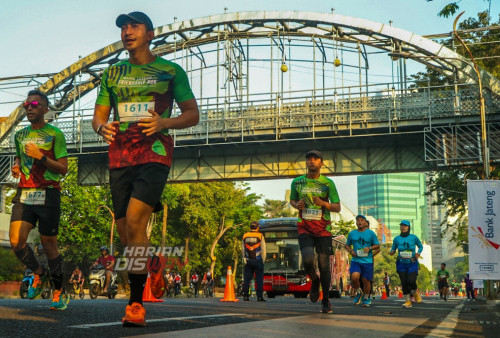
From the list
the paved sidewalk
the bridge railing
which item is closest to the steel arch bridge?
the bridge railing

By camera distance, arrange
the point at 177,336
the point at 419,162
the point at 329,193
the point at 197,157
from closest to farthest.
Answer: the point at 177,336, the point at 329,193, the point at 419,162, the point at 197,157

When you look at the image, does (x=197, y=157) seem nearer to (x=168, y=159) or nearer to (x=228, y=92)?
(x=228, y=92)

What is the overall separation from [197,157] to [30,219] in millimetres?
28775

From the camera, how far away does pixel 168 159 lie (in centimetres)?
529

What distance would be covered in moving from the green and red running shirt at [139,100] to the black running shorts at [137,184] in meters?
0.05

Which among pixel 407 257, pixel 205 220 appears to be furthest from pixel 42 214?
pixel 205 220

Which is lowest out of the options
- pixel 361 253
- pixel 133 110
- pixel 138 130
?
pixel 361 253

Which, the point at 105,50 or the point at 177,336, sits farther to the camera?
the point at 105,50

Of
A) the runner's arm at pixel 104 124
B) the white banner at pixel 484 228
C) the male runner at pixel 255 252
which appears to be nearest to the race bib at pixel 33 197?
the runner's arm at pixel 104 124

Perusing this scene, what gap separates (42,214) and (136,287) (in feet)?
10.1

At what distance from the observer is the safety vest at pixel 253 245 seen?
17.2 metres

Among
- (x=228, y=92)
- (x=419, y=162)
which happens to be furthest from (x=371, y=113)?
(x=228, y=92)

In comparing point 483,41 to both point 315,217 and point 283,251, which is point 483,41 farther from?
point 315,217

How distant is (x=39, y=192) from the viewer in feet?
25.2
